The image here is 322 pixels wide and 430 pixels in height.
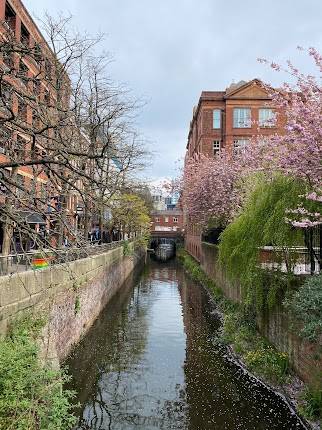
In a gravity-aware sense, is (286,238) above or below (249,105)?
below

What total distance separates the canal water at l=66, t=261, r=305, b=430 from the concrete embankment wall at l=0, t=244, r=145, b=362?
0.66 metres

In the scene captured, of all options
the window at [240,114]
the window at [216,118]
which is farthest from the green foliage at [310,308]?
the window at [216,118]

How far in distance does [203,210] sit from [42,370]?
23049 mm

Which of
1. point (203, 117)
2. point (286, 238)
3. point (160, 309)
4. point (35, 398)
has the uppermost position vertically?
point (203, 117)

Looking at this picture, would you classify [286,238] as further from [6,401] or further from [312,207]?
[6,401]

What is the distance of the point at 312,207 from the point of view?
38.5 feet

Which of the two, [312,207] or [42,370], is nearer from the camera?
[42,370]

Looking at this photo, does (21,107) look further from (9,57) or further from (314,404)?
(314,404)

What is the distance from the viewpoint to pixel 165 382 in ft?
41.3

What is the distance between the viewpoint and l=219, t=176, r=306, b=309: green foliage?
12328mm

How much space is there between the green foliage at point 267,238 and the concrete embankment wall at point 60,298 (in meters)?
5.16

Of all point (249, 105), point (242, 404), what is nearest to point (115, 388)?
point (242, 404)

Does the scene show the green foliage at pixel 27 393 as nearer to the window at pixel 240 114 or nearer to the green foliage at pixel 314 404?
the green foliage at pixel 314 404

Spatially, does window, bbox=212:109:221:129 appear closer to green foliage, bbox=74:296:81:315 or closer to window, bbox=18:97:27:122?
green foliage, bbox=74:296:81:315
